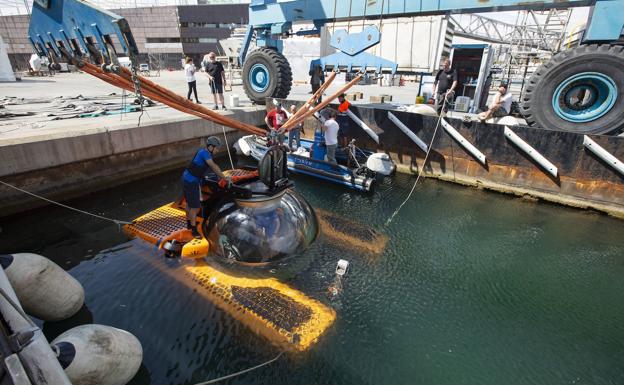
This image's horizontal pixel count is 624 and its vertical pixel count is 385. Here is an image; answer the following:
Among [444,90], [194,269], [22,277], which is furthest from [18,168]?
[444,90]

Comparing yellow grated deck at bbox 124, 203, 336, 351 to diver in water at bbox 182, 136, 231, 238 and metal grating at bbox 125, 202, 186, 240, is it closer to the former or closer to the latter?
Result: metal grating at bbox 125, 202, 186, 240

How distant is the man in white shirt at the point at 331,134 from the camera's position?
8898 millimetres

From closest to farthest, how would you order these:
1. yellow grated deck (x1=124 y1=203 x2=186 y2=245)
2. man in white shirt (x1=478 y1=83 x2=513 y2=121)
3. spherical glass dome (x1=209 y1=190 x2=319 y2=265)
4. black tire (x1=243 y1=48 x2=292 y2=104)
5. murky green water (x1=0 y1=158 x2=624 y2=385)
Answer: murky green water (x1=0 y1=158 x2=624 y2=385) < spherical glass dome (x1=209 y1=190 x2=319 y2=265) < yellow grated deck (x1=124 y1=203 x2=186 y2=245) < man in white shirt (x1=478 y1=83 x2=513 y2=121) < black tire (x1=243 y1=48 x2=292 y2=104)

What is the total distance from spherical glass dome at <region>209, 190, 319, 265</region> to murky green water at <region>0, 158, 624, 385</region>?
704mm

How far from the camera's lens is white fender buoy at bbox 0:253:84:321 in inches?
140

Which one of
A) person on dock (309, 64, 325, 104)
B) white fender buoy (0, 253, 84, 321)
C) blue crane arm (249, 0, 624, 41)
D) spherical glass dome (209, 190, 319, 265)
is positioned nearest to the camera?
white fender buoy (0, 253, 84, 321)

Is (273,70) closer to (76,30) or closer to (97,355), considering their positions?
(76,30)

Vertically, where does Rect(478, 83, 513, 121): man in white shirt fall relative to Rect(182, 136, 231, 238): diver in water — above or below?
above

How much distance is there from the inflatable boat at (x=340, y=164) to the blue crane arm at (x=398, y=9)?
11.8 feet

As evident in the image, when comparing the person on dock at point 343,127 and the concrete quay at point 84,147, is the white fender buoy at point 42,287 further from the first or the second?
the person on dock at point 343,127

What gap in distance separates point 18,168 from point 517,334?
963cm

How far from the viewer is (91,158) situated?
7867 mm

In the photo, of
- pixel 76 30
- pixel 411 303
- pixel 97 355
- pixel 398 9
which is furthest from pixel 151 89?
pixel 398 9

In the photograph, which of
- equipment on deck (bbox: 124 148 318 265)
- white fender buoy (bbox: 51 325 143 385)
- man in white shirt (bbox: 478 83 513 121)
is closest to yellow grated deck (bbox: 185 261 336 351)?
equipment on deck (bbox: 124 148 318 265)
